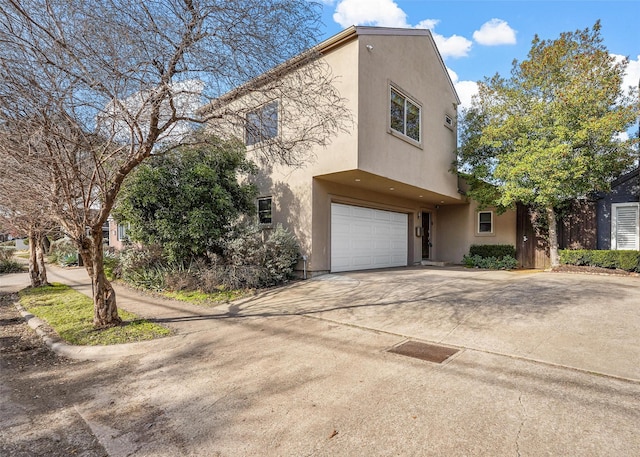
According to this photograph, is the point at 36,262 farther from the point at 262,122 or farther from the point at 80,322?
the point at 262,122

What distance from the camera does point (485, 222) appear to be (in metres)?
16.3

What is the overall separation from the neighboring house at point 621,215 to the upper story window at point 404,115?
794cm

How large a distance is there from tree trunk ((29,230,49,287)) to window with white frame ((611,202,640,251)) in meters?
20.2

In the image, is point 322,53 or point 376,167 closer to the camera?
point 322,53

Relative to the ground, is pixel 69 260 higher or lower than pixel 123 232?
lower

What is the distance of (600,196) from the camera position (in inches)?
506

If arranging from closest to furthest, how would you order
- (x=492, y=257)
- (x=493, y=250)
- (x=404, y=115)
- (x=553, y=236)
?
(x=404, y=115) → (x=553, y=236) → (x=492, y=257) → (x=493, y=250)

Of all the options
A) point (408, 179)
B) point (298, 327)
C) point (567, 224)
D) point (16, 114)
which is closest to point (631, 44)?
point (567, 224)

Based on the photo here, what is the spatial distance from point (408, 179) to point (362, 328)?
7.12 m

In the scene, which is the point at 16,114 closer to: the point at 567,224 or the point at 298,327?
the point at 298,327

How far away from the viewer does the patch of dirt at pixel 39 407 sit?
2.65 metres

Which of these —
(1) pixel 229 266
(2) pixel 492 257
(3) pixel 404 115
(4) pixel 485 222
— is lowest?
(2) pixel 492 257

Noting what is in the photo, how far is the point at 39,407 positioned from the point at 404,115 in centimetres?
1151

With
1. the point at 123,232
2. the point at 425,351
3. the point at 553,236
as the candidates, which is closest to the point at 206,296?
the point at 425,351
